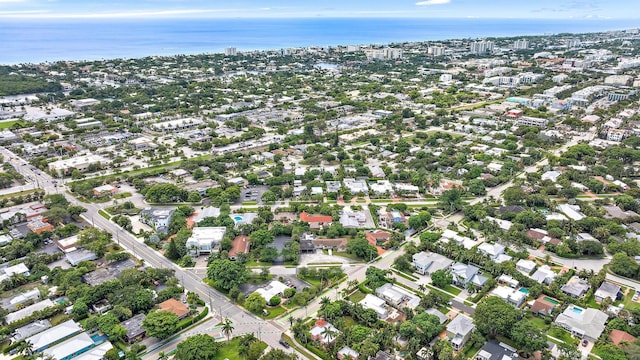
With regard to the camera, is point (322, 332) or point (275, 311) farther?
point (275, 311)

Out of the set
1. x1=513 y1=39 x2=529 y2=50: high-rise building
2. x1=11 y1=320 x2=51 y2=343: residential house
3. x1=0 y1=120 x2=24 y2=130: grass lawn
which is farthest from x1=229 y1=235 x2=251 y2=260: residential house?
x1=513 y1=39 x2=529 y2=50: high-rise building

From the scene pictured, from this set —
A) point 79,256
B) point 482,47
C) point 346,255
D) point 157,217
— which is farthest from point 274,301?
point 482,47

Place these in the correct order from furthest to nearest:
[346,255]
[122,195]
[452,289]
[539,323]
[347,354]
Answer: [122,195] → [346,255] → [452,289] → [539,323] → [347,354]

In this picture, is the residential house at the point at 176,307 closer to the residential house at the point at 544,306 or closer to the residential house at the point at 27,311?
the residential house at the point at 27,311

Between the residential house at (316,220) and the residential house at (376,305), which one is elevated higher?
the residential house at (316,220)

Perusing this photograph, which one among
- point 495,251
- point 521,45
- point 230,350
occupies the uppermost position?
point 521,45

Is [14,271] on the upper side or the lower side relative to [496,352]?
upper

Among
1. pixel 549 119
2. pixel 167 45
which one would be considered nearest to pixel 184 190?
pixel 549 119

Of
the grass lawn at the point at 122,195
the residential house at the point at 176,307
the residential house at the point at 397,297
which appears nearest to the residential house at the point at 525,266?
the residential house at the point at 397,297

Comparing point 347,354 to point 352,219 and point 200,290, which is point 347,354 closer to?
point 200,290
